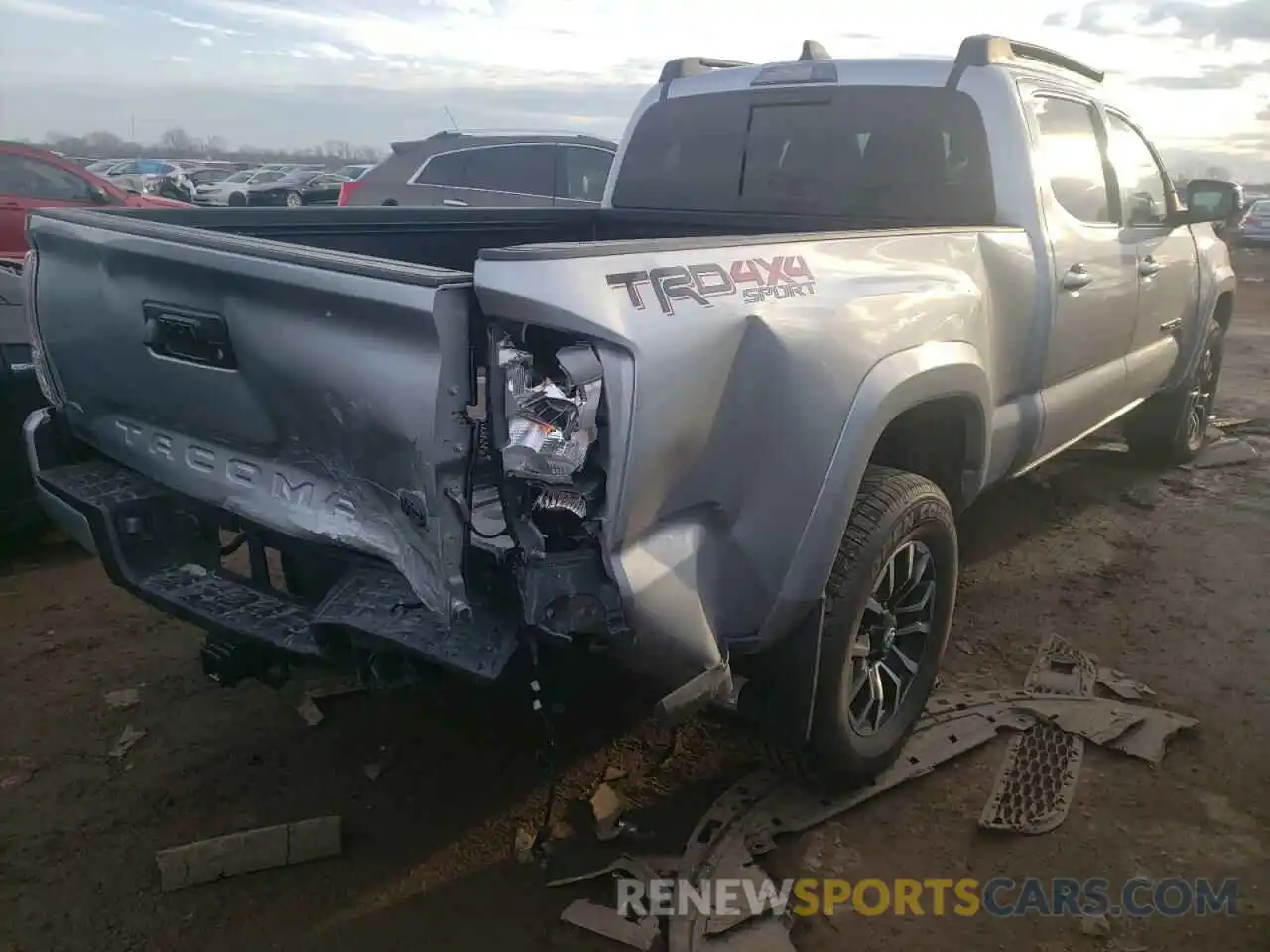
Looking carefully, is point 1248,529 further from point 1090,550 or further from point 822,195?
point 822,195

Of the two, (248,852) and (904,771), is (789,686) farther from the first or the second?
(248,852)

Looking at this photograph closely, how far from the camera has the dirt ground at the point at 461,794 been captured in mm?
2432

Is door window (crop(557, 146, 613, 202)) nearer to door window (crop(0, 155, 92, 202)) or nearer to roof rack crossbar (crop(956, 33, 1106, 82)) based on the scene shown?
door window (crop(0, 155, 92, 202))

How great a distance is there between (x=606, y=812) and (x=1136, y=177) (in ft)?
12.6

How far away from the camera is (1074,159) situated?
12.9 feet

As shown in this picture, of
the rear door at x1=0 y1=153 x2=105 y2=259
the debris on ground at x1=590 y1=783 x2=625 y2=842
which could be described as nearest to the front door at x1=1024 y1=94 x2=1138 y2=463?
the debris on ground at x1=590 y1=783 x2=625 y2=842

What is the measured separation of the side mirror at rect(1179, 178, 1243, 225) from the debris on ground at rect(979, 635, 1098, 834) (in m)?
2.47

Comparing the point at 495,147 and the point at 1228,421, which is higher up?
the point at 495,147

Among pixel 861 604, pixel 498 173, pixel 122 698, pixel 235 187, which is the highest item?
pixel 498 173

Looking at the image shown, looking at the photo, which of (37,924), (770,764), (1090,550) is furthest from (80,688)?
(1090,550)

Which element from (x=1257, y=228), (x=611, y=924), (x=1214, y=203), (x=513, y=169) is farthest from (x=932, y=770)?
(x=1257, y=228)

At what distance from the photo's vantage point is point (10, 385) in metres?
4.10

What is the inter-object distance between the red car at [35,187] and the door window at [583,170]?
3.68 m

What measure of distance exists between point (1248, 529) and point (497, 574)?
15.4 feet
